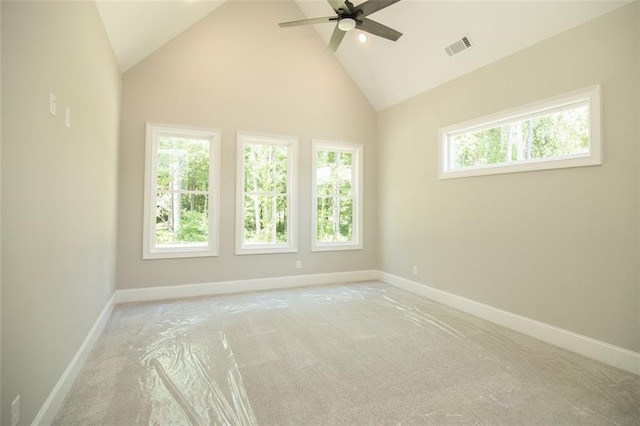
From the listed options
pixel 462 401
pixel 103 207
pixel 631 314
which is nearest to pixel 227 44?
pixel 103 207

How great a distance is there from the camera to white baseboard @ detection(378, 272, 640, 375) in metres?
2.51

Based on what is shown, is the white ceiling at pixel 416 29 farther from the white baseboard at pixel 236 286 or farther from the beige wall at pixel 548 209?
the white baseboard at pixel 236 286

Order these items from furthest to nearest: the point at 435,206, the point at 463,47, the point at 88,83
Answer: the point at 435,206 < the point at 463,47 < the point at 88,83

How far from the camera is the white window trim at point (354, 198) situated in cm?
513

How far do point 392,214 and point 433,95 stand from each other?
192cm

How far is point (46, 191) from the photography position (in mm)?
1723

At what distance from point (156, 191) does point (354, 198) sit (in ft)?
10.3

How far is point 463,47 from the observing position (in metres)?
3.67

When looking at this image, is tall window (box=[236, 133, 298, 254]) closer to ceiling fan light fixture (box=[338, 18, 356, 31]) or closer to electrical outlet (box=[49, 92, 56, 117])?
ceiling fan light fixture (box=[338, 18, 356, 31])

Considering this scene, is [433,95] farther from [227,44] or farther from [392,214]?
[227,44]

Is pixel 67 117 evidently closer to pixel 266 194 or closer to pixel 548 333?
pixel 266 194

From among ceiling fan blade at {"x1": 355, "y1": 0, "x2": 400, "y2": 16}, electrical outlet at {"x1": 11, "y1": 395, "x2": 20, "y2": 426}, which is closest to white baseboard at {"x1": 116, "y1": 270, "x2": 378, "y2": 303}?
electrical outlet at {"x1": 11, "y1": 395, "x2": 20, "y2": 426}

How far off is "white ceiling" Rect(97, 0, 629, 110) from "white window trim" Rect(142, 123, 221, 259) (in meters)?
0.97

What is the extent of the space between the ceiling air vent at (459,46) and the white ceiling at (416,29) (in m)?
0.05
